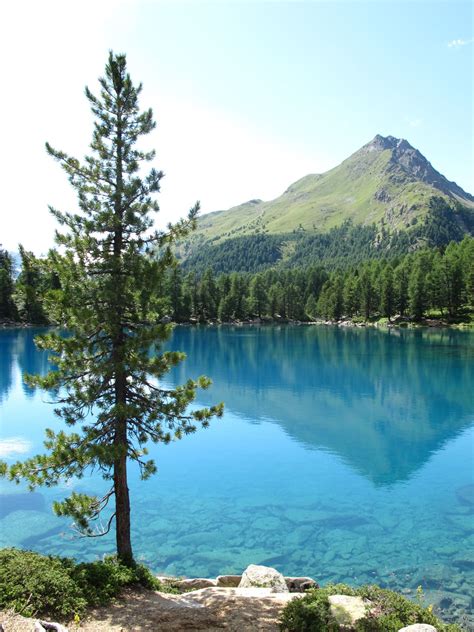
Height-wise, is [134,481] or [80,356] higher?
[80,356]

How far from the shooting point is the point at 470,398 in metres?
51.7

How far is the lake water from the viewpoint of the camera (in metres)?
20.2

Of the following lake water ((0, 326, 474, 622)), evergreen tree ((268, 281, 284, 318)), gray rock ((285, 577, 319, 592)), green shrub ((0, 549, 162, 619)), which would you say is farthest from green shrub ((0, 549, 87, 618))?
evergreen tree ((268, 281, 284, 318))

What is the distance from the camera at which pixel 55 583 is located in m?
10.9

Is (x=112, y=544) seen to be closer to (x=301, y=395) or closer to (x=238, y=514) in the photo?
(x=238, y=514)

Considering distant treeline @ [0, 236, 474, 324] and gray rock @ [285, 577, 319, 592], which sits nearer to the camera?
gray rock @ [285, 577, 319, 592]

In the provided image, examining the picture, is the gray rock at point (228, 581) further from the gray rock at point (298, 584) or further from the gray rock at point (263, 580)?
the gray rock at point (298, 584)

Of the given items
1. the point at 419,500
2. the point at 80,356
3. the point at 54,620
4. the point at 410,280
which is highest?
the point at 410,280

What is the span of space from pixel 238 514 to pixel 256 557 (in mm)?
5113

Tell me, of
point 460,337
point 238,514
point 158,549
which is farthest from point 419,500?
point 460,337

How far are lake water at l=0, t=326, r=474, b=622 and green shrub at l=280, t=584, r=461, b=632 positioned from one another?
6.64m

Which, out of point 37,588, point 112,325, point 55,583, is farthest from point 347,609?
point 112,325

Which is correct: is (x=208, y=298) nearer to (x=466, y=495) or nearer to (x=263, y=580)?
(x=466, y=495)

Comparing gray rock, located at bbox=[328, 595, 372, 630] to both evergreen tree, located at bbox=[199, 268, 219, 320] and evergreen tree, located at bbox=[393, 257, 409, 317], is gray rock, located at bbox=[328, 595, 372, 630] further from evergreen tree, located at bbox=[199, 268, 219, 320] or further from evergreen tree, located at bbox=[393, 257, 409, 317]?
evergreen tree, located at bbox=[199, 268, 219, 320]
